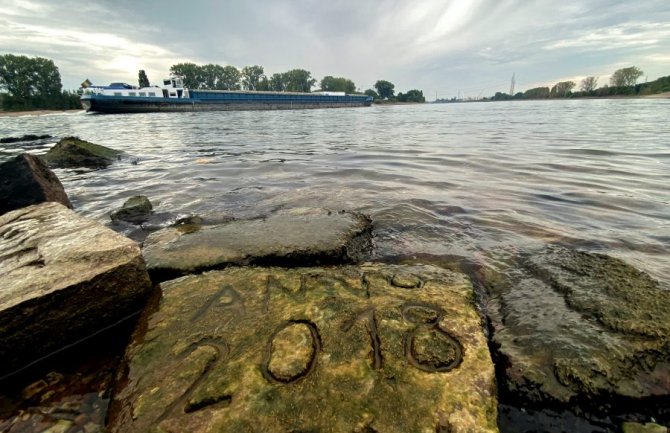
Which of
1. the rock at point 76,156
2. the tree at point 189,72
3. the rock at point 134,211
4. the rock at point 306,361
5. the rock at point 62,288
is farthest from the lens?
the tree at point 189,72

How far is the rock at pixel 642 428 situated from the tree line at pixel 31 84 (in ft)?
351

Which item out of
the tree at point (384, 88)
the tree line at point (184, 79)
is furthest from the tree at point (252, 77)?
the tree at point (384, 88)

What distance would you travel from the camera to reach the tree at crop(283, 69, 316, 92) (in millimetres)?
131500

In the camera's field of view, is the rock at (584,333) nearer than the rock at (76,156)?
Yes

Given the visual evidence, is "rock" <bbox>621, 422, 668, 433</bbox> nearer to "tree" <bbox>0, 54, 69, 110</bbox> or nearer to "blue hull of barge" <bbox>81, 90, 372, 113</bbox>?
"blue hull of barge" <bbox>81, 90, 372, 113</bbox>

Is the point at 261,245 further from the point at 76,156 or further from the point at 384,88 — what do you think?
the point at 384,88

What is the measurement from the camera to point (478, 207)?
4.80m

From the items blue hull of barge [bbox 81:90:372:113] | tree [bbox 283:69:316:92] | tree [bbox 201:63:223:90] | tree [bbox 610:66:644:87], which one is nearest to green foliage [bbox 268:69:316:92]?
tree [bbox 283:69:316:92]

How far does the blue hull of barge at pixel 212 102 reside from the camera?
48156 mm

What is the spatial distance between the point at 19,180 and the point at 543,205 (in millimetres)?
7747

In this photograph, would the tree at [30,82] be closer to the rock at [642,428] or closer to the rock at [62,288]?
the rock at [62,288]

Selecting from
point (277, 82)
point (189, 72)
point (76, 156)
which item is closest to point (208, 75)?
point (189, 72)

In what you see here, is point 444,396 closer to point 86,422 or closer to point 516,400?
point 516,400

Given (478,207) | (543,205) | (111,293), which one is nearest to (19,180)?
(111,293)
